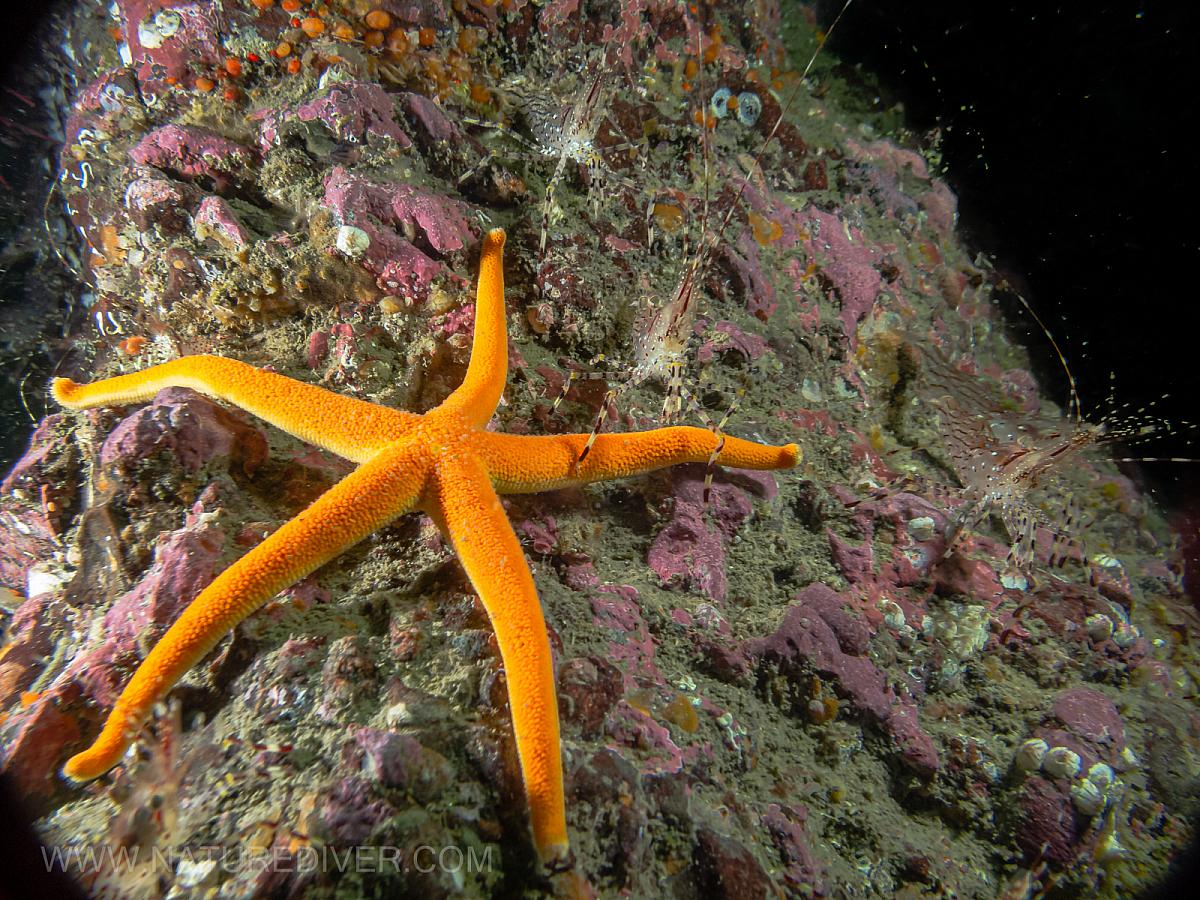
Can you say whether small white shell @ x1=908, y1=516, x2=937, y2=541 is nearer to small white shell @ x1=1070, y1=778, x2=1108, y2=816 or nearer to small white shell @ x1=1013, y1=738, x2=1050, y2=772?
small white shell @ x1=1013, y1=738, x2=1050, y2=772

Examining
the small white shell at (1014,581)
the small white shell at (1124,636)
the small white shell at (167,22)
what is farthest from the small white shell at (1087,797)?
the small white shell at (167,22)

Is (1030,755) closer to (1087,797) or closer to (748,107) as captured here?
(1087,797)

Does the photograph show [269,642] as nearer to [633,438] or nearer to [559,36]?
[633,438]

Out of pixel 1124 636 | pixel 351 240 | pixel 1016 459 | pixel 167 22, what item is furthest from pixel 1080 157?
pixel 167 22

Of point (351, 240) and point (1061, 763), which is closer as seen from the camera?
point (1061, 763)

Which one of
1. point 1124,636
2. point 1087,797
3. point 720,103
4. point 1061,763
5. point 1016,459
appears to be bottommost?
point 1087,797

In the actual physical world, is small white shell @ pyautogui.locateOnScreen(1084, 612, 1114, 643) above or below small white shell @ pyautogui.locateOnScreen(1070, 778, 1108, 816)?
above

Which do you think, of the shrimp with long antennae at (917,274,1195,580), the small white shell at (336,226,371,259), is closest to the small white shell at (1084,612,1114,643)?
the shrimp with long antennae at (917,274,1195,580)
